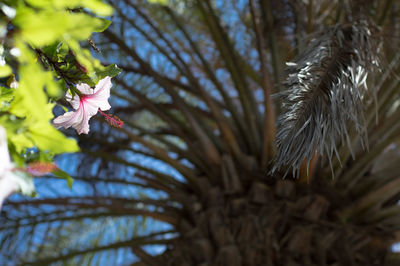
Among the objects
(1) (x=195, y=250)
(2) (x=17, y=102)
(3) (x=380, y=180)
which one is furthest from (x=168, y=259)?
(2) (x=17, y=102)

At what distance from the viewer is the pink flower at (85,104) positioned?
33.2 inches

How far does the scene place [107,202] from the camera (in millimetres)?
2840

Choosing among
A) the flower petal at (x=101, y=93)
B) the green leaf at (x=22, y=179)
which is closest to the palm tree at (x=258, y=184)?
the flower petal at (x=101, y=93)

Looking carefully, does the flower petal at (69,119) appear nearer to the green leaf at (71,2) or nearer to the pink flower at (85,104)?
the pink flower at (85,104)

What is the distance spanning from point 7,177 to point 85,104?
1.22 ft

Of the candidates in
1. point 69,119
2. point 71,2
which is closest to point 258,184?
point 69,119

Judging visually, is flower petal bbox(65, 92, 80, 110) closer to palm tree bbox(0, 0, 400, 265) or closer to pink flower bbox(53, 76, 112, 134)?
pink flower bbox(53, 76, 112, 134)

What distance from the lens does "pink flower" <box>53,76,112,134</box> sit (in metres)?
0.84

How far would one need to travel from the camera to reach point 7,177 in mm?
504

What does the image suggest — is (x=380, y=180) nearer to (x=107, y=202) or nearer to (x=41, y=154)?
(x=107, y=202)

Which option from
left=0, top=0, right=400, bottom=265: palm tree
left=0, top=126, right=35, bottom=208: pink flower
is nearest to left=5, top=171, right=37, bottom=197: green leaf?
left=0, top=126, right=35, bottom=208: pink flower

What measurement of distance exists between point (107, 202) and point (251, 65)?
5.18 ft

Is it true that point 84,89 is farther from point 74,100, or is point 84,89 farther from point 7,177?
point 7,177

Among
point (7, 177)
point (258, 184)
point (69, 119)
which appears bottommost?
point (7, 177)
